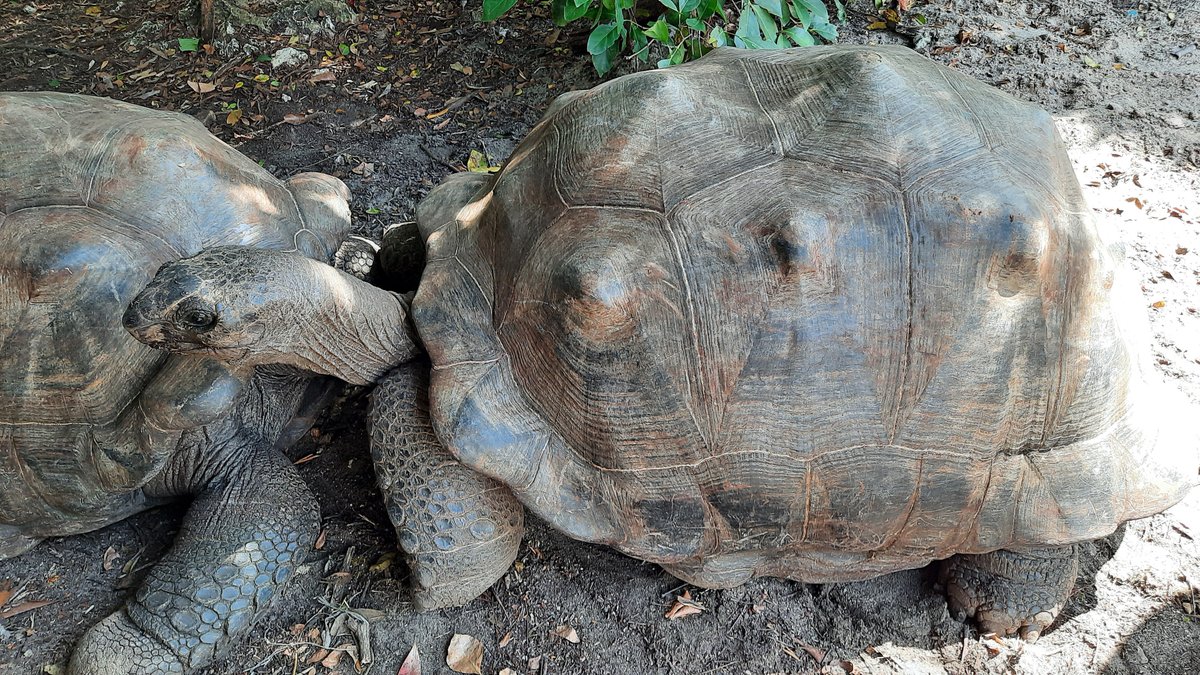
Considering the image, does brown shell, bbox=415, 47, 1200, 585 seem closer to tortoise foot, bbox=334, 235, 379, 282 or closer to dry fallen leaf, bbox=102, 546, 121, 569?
tortoise foot, bbox=334, 235, 379, 282

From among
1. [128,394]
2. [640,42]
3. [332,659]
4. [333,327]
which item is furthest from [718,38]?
[332,659]

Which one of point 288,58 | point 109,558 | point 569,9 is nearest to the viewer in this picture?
point 109,558

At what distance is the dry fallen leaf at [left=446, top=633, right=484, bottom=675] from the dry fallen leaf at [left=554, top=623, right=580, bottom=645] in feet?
0.98

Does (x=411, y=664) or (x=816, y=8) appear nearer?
(x=411, y=664)

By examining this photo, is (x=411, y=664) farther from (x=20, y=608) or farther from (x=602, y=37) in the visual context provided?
(x=602, y=37)

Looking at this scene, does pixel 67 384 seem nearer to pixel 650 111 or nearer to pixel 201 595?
pixel 201 595

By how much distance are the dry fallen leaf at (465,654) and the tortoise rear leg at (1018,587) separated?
1.87m

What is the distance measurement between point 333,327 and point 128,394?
85cm

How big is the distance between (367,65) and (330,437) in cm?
309

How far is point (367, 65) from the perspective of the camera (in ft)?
18.7

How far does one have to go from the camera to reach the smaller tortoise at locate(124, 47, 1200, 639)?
2527 millimetres

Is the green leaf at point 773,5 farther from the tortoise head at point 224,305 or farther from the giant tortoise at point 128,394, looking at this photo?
the tortoise head at point 224,305

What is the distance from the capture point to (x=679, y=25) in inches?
186

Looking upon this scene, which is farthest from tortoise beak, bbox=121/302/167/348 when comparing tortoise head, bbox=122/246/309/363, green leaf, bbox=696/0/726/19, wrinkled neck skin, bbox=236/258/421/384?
green leaf, bbox=696/0/726/19
